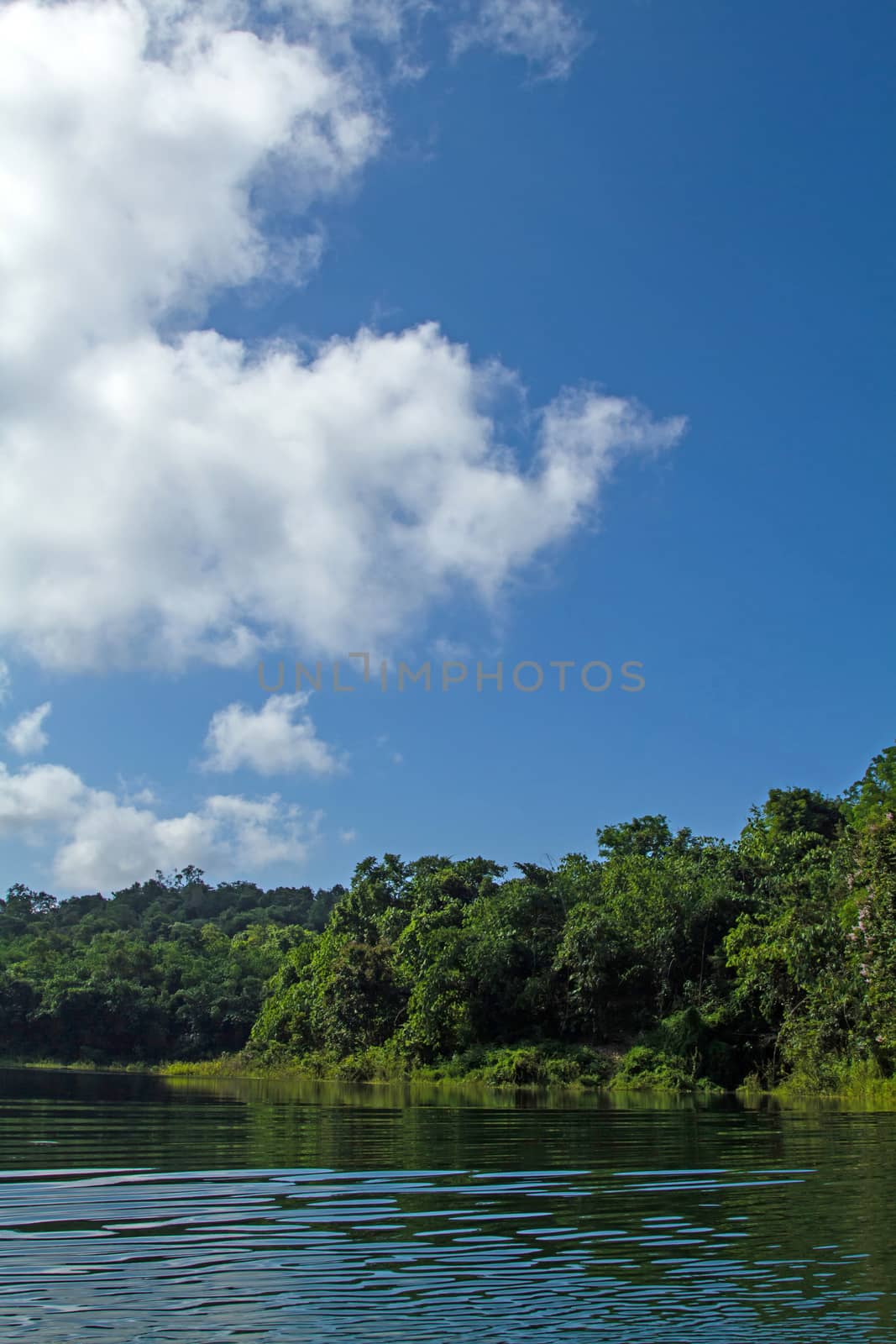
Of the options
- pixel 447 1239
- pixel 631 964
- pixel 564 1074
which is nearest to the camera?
pixel 447 1239

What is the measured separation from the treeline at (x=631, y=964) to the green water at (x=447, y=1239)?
16898 mm

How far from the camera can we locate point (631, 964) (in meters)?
42.4

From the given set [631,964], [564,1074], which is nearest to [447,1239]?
[564,1074]

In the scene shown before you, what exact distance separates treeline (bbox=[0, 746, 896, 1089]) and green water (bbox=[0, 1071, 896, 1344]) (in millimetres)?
16898

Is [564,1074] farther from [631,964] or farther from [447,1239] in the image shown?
[447,1239]

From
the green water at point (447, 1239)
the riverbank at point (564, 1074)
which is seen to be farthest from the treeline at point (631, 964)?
the green water at point (447, 1239)

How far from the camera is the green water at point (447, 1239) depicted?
5094mm

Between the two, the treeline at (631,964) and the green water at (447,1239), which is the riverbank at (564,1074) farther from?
the green water at (447,1239)

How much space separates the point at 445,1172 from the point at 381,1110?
522 inches

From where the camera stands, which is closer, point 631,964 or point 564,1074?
point 564,1074

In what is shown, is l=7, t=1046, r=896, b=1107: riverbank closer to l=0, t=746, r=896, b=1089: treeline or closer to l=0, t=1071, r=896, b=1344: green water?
l=0, t=746, r=896, b=1089: treeline

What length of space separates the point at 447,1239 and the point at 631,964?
1446 inches

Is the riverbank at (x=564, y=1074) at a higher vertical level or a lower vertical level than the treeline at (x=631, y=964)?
lower

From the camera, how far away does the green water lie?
5094 millimetres
